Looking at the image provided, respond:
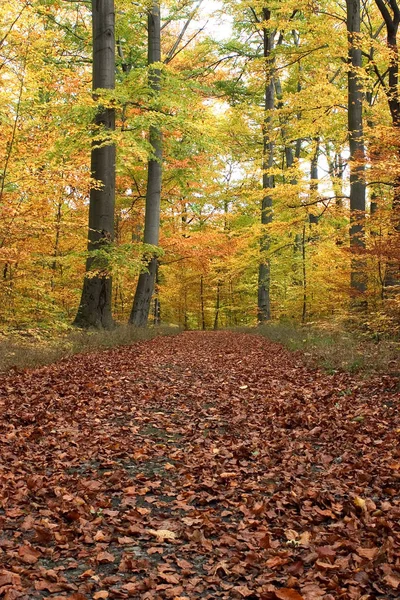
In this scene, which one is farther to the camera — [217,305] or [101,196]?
[217,305]

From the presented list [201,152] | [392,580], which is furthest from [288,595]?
[201,152]

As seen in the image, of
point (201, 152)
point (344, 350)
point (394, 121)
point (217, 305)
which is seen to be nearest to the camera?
point (344, 350)

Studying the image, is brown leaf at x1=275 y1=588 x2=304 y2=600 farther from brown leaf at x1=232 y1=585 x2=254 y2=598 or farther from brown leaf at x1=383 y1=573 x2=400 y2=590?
brown leaf at x1=383 y1=573 x2=400 y2=590

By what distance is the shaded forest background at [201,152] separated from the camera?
31.5 ft

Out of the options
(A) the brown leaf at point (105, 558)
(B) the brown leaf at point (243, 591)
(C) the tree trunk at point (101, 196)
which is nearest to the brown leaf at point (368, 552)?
(B) the brown leaf at point (243, 591)

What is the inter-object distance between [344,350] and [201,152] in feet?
35.1

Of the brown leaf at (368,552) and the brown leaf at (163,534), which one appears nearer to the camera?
the brown leaf at (368,552)

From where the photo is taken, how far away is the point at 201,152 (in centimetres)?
1781

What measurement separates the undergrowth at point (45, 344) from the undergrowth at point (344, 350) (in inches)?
177

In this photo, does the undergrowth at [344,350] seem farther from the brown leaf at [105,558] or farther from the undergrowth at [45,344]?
the brown leaf at [105,558]

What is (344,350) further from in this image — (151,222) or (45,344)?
(151,222)

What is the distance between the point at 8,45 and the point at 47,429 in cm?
692

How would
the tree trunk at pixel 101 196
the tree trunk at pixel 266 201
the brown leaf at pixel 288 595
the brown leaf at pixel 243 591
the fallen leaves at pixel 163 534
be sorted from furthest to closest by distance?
the tree trunk at pixel 266 201, the tree trunk at pixel 101 196, the fallen leaves at pixel 163 534, the brown leaf at pixel 243 591, the brown leaf at pixel 288 595

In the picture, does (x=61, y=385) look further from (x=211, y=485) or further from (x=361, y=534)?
(x=361, y=534)
